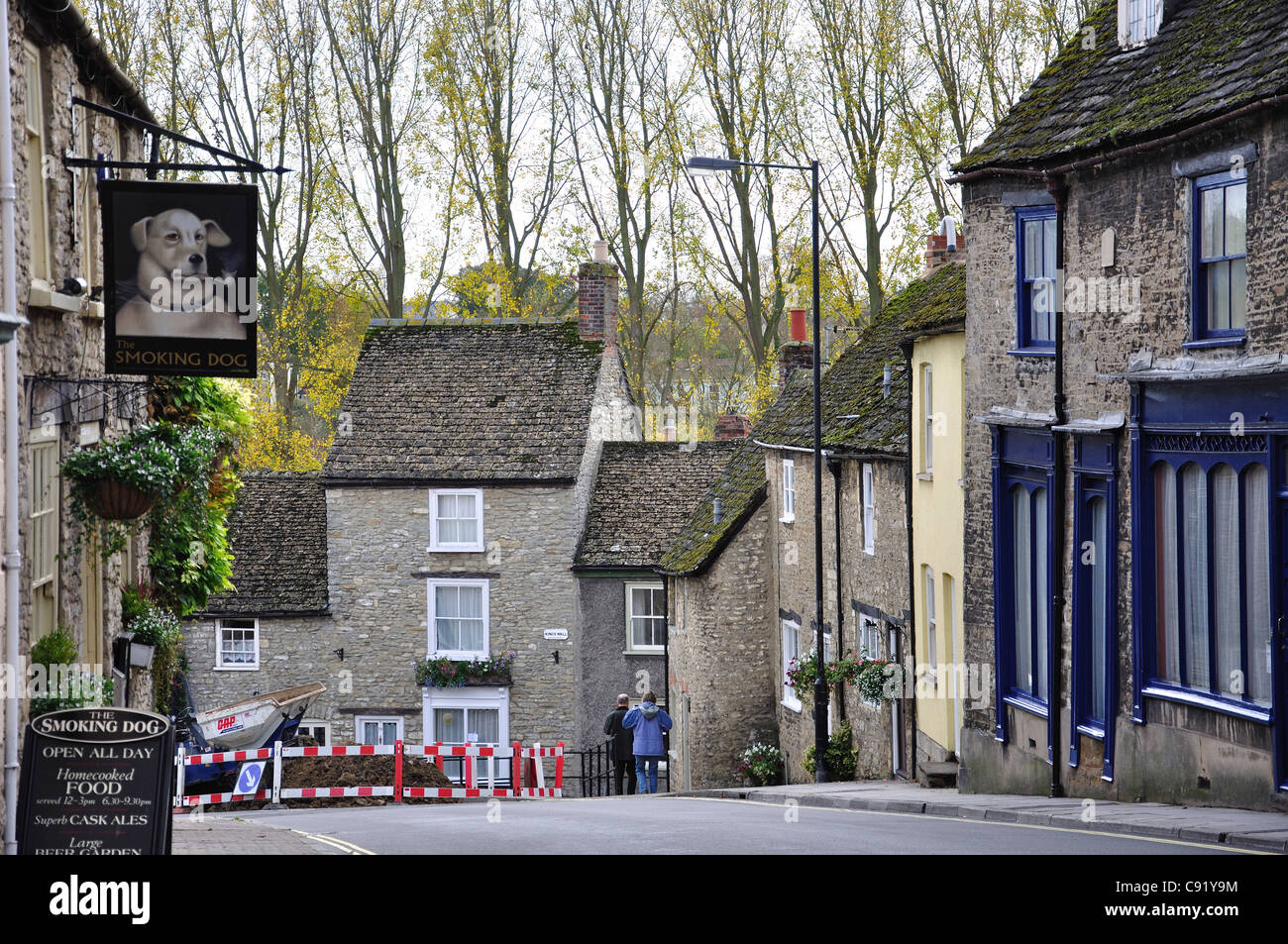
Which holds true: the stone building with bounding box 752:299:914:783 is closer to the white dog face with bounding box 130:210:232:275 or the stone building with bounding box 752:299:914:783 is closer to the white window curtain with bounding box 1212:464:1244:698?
the white window curtain with bounding box 1212:464:1244:698

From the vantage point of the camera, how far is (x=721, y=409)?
53.3 m

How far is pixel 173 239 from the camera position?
13.2 meters

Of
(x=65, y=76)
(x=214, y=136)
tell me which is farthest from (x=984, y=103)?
(x=65, y=76)

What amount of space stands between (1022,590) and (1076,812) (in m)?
4.07

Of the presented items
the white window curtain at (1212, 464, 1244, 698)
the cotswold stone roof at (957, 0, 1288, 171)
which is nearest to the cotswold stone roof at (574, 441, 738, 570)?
the cotswold stone roof at (957, 0, 1288, 171)

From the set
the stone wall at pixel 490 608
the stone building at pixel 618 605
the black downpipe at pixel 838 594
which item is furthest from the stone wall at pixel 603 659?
the black downpipe at pixel 838 594

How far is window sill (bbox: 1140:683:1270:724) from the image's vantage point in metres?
13.2

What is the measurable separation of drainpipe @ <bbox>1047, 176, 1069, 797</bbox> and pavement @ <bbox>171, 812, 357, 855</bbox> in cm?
786

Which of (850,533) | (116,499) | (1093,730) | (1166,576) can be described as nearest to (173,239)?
(116,499)

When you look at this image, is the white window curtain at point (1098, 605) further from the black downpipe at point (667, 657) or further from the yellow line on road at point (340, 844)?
the black downpipe at point (667, 657)

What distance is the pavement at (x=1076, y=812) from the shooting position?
1163 centimetres

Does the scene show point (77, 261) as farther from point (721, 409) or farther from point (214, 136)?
point (721, 409)

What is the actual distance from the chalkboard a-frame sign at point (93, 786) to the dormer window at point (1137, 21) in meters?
12.7

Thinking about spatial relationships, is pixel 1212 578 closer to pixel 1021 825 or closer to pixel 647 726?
pixel 1021 825
